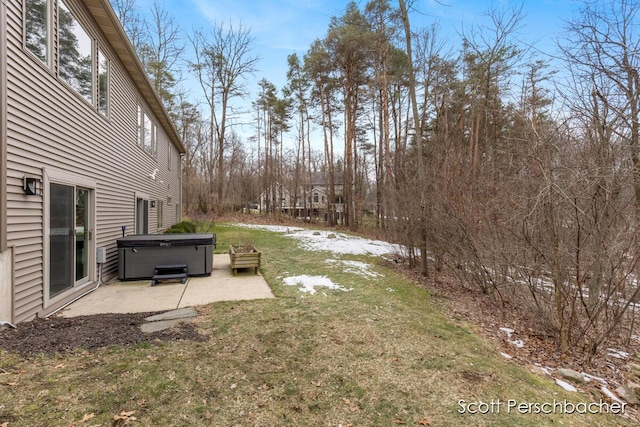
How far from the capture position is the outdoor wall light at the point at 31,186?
3422 millimetres

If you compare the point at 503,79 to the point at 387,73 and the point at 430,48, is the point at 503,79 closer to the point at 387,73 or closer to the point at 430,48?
the point at 430,48

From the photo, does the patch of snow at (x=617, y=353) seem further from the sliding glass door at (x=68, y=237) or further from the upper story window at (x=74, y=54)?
the upper story window at (x=74, y=54)

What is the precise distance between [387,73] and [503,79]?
20.8 ft

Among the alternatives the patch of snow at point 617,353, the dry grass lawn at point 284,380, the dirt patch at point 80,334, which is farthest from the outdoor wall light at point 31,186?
the patch of snow at point 617,353

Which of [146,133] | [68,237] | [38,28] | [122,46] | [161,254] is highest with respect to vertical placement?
[122,46]

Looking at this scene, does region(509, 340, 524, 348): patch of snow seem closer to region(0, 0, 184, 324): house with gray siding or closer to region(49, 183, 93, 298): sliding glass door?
region(0, 0, 184, 324): house with gray siding

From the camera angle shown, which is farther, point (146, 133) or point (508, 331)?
point (146, 133)

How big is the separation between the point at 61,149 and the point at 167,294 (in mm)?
2552

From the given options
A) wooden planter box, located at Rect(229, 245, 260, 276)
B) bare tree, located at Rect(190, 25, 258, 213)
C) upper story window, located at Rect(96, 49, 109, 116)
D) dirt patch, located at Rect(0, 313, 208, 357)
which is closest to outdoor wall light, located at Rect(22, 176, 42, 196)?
dirt patch, located at Rect(0, 313, 208, 357)

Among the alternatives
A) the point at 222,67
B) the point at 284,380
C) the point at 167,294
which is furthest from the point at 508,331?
the point at 222,67

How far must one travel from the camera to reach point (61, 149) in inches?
166

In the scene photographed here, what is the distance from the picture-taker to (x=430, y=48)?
11.0 m

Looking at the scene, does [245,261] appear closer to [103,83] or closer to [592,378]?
[103,83]

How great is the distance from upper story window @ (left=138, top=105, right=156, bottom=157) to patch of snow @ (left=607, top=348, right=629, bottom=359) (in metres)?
10.2
